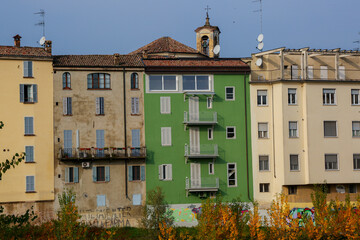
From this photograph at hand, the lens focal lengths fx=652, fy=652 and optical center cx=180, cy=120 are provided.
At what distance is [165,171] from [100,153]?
595cm

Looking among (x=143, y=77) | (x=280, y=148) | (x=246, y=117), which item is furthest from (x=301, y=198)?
(x=143, y=77)

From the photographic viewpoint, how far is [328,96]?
193 feet

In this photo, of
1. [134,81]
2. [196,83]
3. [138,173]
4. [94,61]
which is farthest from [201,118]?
[94,61]

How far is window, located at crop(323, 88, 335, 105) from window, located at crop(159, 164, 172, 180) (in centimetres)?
1524

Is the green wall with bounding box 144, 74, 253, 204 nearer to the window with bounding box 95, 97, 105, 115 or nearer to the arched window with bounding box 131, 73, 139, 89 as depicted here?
the arched window with bounding box 131, 73, 139, 89

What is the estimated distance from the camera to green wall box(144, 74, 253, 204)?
57.5m

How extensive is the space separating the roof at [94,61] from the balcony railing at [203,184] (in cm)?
1124

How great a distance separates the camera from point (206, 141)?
Answer: 58.2 m

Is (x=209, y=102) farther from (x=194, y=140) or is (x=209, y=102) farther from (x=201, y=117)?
(x=194, y=140)

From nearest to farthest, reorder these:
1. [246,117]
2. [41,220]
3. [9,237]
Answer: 1. [9,237]
2. [41,220]
3. [246,117]

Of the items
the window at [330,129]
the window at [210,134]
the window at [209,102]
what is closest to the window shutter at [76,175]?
the window at [210,134]

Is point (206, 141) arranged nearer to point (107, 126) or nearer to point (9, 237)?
point (107, 126)

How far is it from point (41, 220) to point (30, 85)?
11.5m

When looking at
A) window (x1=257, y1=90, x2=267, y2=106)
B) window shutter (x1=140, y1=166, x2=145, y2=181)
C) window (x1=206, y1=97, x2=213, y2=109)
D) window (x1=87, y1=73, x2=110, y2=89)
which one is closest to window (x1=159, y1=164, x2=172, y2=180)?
window shutter (x1=140, y1=166, x2=145, y2=181)
